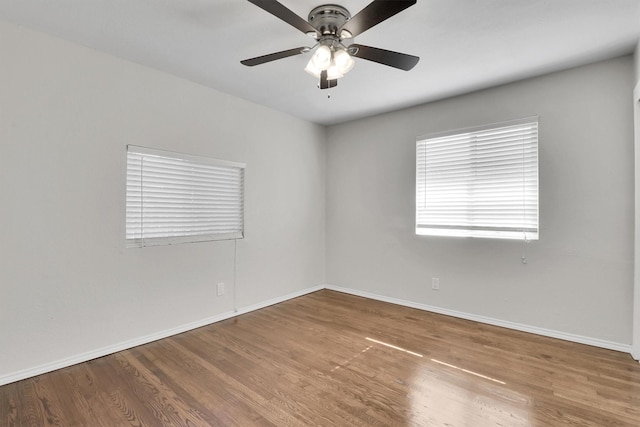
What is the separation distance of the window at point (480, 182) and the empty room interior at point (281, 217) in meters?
0.02

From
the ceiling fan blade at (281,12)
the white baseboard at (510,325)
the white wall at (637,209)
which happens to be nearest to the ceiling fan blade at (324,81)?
the ceiling fan blade at (281,12)

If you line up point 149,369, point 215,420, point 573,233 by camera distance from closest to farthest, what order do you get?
point 215,420 → point 149,369 → point 573,233

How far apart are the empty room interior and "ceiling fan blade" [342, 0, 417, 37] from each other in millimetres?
29

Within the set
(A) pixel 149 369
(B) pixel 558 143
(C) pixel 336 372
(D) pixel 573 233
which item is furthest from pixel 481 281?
(A) pixel 149 369

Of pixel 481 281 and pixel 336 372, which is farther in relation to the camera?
pixel 481 281

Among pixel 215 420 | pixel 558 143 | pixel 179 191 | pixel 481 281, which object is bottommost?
pixel 215 420

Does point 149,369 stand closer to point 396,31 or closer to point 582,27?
point 396,31

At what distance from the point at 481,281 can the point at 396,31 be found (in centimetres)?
259

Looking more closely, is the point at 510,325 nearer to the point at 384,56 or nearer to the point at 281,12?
the point at 384,56

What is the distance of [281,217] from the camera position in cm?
397

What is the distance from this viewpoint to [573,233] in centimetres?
272

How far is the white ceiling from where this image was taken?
1900mm

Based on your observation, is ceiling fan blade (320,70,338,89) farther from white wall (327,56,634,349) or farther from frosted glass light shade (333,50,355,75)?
white wall (327,56,634,349)

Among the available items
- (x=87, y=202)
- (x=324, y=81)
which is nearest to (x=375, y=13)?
(x=324, y=81)
